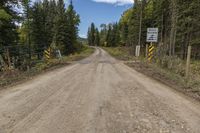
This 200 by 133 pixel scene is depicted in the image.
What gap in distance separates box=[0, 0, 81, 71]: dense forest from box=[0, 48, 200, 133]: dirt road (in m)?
6.76

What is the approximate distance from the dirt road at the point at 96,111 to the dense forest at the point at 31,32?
22.2ft

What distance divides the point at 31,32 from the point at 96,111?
37.1 m

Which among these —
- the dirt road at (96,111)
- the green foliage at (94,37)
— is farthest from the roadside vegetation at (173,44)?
the green foliage at (94,37)

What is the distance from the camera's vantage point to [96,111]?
209 inches

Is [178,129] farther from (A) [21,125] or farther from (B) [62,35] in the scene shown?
(B) [62,35]

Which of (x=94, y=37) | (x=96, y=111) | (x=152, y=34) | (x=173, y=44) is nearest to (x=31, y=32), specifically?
(x=173, y=44)

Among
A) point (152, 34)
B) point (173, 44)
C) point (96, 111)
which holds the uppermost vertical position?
point (152, 34)

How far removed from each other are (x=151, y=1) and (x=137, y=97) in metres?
49.9

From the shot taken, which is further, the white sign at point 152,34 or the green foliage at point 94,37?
the green foliage at point 94,37

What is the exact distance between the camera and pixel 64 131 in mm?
4141

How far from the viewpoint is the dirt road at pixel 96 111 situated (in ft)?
14.2

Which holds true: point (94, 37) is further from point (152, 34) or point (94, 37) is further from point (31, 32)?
point (152, 34)

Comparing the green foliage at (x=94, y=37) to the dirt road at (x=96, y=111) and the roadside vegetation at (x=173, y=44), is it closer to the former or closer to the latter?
the roadside vegetation at (x=173, y=44)

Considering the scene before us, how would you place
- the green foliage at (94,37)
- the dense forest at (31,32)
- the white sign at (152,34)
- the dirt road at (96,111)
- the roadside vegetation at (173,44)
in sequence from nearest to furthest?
the dirt road at (96,111)
the roadside vegetation at (173,44)
the dense forest at (31,32)
the white sign at (152,34)
the green foliage at (94,37)
